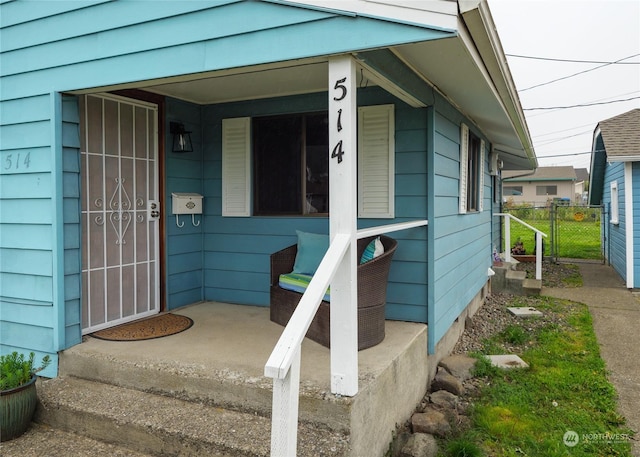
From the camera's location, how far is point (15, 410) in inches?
110

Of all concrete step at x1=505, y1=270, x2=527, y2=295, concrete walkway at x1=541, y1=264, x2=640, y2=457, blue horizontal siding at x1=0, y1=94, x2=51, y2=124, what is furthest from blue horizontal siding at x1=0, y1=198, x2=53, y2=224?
concrete step at x1=505, y1=270, x2=527, y2=295

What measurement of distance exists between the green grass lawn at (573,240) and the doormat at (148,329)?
11342 mm

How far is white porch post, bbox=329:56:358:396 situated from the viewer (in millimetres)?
2549

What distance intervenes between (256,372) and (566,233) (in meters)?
19.4

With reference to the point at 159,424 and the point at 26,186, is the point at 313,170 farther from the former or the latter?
the point at 159,424

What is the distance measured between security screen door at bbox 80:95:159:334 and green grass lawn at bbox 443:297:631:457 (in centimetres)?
277

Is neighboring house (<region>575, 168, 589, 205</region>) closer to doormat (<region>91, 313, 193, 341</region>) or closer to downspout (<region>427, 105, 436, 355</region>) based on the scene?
downspout (<region>427, 105, 436, 355</region>)

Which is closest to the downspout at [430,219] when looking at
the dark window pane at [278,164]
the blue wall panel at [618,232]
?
the dark window pane at [278,164]

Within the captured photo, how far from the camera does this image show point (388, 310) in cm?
403

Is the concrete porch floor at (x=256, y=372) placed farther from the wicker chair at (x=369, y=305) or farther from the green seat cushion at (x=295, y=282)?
the green seat cushion at (x=295, y=282)

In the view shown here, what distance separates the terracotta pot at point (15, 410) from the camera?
2.77m

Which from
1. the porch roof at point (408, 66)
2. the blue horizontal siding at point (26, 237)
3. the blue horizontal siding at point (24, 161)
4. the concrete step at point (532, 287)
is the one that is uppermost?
the porch roof at point (408, 66)

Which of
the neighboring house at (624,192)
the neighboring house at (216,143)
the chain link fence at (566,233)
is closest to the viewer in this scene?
the neighboring house at (216,143)

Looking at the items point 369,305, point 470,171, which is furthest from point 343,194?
point 470,171
